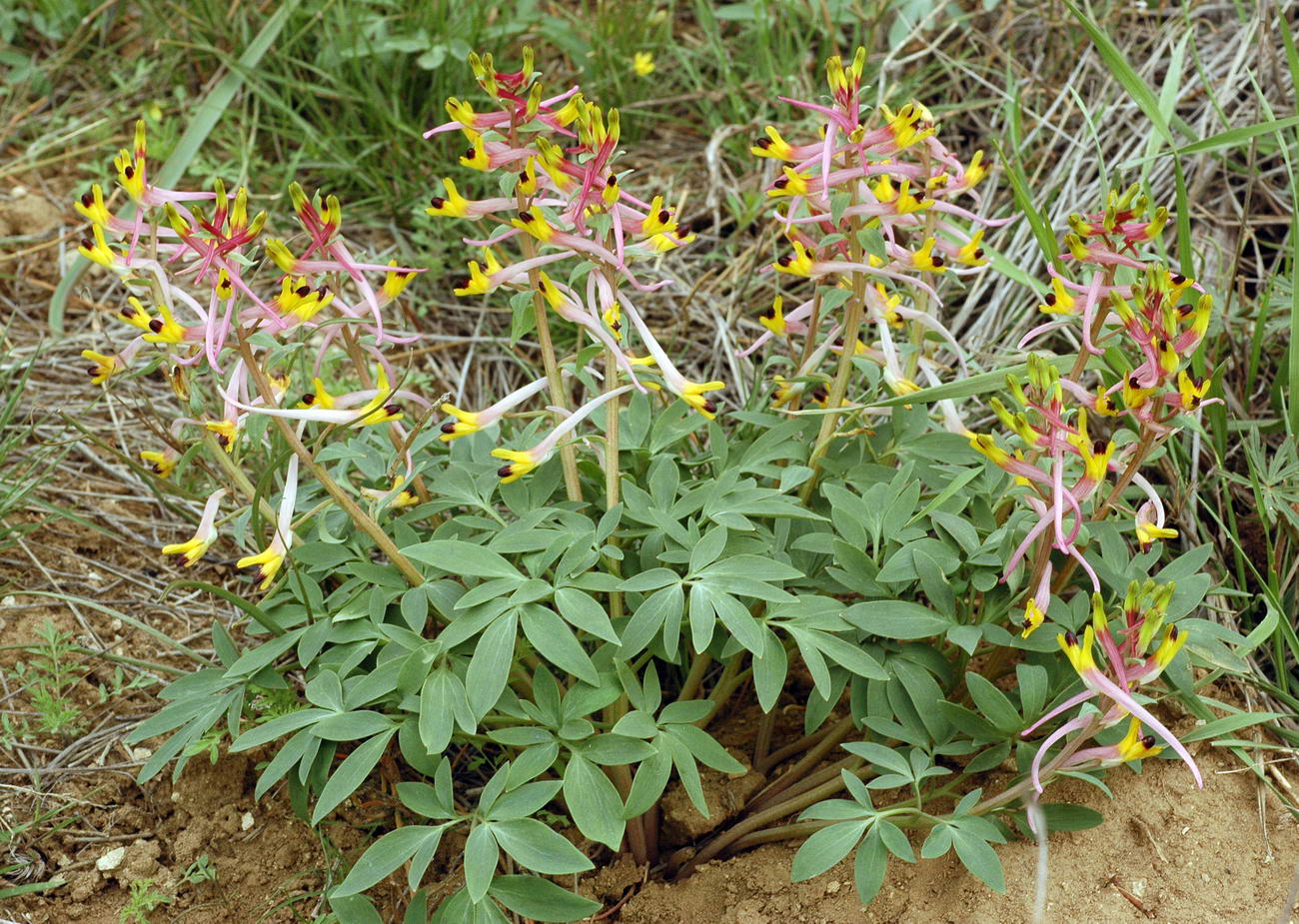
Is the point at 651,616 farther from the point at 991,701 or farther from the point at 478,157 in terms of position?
the point at 478,157

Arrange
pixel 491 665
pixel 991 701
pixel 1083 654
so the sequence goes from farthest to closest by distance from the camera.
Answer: pixel 991 701 < pixel 491 665 < pixel 1083 654

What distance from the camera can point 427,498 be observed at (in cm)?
224

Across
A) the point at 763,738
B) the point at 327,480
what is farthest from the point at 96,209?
the point at 763,738

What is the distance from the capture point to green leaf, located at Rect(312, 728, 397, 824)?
1.76 m

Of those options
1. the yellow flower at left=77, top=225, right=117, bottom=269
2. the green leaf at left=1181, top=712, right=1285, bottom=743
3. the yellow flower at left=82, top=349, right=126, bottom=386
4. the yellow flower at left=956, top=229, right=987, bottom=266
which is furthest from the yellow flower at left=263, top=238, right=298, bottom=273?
the green leaf at left=1181, top=712, right=1285, bottom=743

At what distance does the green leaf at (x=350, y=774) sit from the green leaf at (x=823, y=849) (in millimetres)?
634

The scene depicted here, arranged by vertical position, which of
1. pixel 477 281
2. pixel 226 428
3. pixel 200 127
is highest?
pixel 477 281

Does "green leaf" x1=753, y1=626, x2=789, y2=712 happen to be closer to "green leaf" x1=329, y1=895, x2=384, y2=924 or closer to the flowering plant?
the flowering plant

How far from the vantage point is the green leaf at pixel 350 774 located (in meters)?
1.76

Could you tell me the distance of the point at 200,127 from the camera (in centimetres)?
342

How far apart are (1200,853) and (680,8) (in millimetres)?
3116

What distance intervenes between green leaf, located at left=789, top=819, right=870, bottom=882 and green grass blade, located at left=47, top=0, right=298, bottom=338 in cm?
240

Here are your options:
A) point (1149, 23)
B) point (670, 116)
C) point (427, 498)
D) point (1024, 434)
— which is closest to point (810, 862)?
point (1024, 434)

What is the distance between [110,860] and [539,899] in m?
0.87
